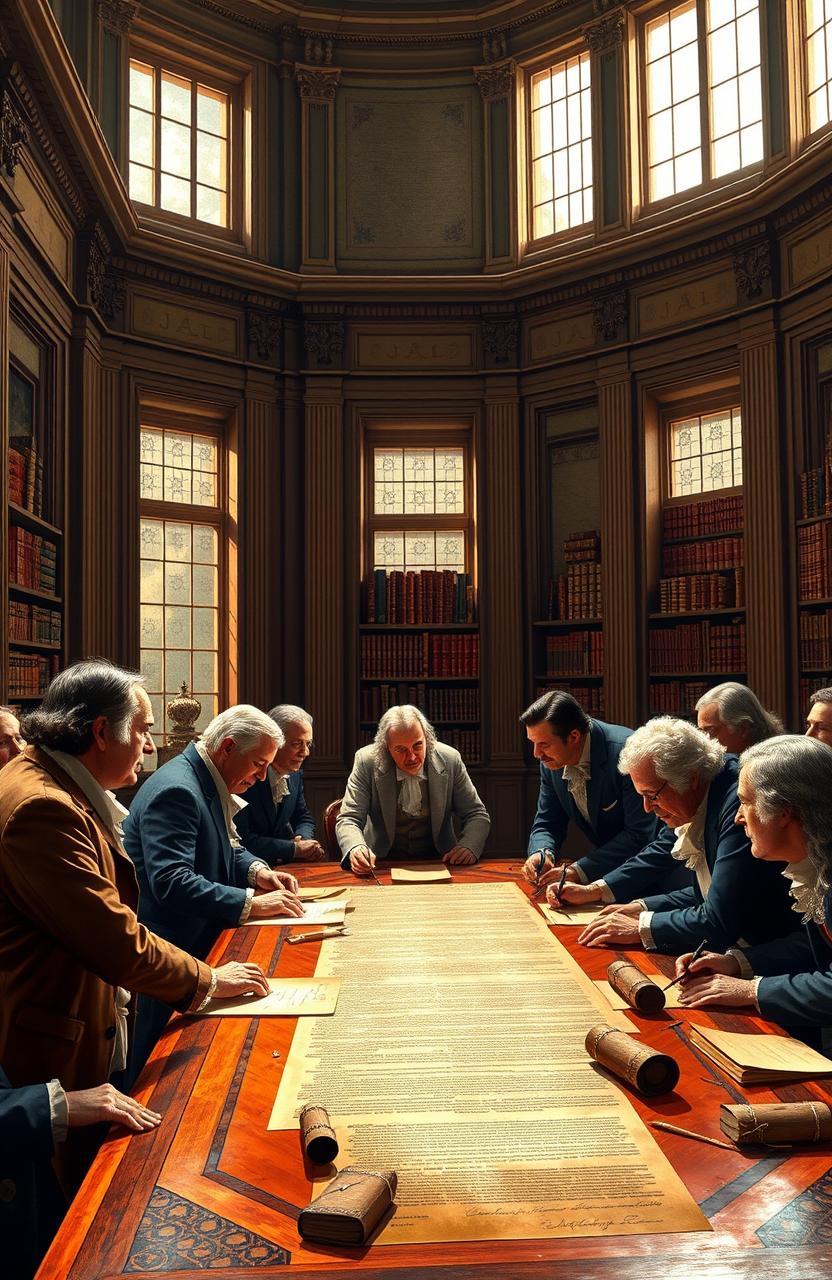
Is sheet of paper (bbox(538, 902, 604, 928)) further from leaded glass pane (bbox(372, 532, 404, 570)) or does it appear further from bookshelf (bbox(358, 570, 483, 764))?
leaded glass pane (bbox(372, 532, 404, 570))

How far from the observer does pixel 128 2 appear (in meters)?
6.69

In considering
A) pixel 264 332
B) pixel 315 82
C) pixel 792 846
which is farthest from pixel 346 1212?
pixel 315 82

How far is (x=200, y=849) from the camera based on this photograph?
3.26 meters

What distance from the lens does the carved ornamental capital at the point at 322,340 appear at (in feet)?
25.1

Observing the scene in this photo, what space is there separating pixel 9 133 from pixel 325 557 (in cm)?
351

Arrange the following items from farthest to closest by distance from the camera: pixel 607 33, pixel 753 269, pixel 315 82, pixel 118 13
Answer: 1. pixel 315 82
2. pixel 607 33
3. pixel 118 13
4. pixel 753 269

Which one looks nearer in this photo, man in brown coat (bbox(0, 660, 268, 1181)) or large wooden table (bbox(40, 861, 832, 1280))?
large wooden table (bbox(40, 861, 832, 1280))

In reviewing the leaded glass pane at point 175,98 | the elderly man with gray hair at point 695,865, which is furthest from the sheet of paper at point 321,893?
the leaded glass pane at point 175,98

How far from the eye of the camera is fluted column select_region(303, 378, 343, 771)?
7.46m

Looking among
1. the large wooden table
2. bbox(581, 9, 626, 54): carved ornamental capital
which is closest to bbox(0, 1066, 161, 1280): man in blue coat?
the large wooden table

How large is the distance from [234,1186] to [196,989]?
0.79m

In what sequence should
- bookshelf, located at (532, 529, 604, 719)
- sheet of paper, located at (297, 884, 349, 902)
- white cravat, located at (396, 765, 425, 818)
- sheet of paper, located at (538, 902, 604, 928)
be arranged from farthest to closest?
bookshelf, located at (532, 529, 604, 719)
white cravat, located at (396, 765, 425, 818)
sheet of paper, located at (297, 884, 349, 902)
sheet of paper, located at (538, 902, 604, 928)

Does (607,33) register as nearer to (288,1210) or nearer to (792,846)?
(792,846)

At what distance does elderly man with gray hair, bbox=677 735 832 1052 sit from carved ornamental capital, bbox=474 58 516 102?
6.96 m
